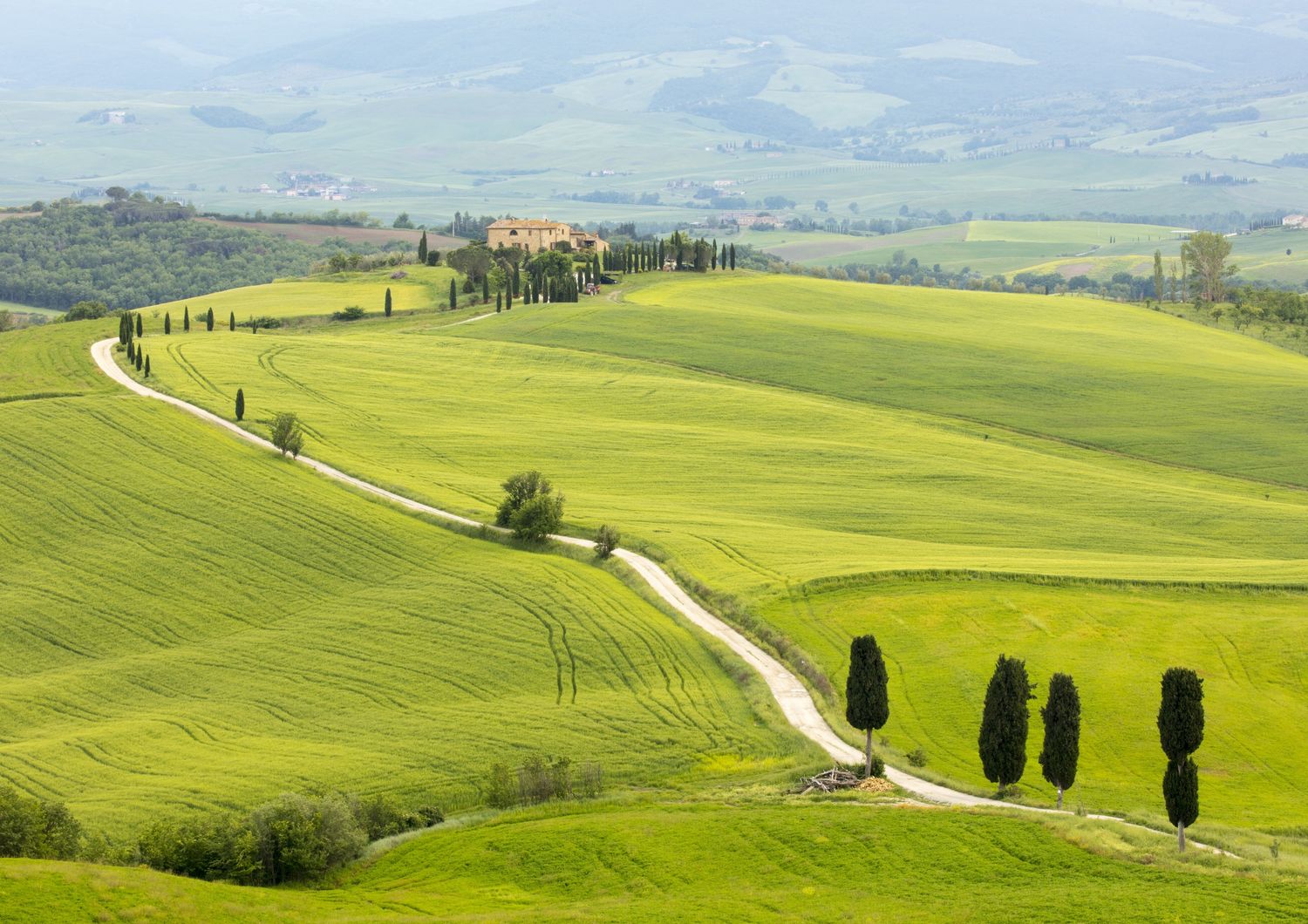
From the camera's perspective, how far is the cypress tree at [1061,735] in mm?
46438

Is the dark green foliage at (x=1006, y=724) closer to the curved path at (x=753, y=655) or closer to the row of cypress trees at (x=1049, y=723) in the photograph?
the row of cypress trees at (x=1049, y=723)

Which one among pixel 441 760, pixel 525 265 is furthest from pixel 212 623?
pixel 525 265

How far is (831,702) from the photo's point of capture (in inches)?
2235

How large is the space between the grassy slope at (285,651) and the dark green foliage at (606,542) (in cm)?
204

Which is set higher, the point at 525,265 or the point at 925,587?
the point at 525,265

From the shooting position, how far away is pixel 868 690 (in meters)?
49.9

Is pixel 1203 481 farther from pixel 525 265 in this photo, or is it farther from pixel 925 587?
pixel 525 265

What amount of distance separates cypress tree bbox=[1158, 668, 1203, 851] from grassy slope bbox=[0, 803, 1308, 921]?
12.1 ft

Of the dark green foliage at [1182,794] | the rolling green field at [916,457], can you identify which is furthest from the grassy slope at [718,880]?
the rolling green field at [916,457]

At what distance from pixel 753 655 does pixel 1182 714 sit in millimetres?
22026

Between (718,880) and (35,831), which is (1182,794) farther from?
(35,831)

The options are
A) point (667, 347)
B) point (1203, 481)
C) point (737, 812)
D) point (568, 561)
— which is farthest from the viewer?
point (667, 347)

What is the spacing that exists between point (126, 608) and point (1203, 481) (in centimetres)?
6883

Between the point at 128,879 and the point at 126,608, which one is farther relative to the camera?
the point at 126,608
